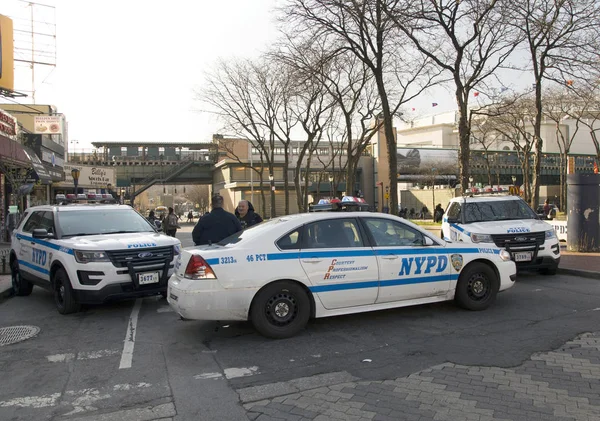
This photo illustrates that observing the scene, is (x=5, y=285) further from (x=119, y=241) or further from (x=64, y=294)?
(x=119, y=241)

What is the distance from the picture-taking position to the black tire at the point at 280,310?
220 inches

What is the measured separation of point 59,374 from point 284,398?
7.99 feet

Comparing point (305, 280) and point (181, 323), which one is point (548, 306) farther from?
point (181, 323)

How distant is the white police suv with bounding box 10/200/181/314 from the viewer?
23.0 ft

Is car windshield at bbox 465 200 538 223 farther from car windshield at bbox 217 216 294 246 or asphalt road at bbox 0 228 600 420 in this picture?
car windshield at bbox 217 216 294 246

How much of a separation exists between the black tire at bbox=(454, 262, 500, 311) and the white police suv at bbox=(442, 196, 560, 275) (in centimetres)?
199

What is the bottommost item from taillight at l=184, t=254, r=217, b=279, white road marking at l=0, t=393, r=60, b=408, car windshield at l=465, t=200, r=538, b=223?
white road marking at l=0, t=393, r=60, b=408

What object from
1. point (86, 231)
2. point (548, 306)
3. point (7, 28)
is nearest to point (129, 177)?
point (7, 28)

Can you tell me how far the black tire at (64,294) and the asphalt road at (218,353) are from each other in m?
0.18

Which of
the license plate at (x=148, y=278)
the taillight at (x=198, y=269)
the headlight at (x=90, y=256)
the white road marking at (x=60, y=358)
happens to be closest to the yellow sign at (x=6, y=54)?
the headlight at (x=90, y=256)

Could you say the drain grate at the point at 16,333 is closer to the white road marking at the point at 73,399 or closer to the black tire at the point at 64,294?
the black tire at the point at 64,294

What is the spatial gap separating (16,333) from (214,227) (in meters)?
3.09

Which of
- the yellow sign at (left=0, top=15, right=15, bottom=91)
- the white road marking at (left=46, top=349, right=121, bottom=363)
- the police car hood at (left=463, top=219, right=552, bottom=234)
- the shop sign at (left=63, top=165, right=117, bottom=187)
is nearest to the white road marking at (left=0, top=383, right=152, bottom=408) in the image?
the white road marking at (left=46, top=349, right=121, bottom=363)

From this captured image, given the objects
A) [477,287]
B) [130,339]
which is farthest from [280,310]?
[477,287]
